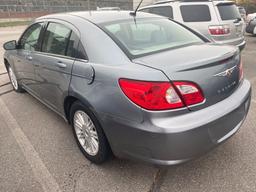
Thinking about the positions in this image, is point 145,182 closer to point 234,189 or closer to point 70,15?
point 234,189

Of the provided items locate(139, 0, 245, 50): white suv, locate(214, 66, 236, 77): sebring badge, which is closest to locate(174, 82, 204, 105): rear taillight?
locate(214, 66, 236, 77): sebring badge

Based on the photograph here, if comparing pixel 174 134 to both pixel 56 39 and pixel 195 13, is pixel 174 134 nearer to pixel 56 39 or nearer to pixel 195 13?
pixel 56 39

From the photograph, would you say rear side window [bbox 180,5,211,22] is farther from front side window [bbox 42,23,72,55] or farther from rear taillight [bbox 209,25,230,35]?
front side window [bbox 42,23,72,55]

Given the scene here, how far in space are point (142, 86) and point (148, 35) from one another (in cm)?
101

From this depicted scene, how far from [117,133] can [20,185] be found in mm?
1114

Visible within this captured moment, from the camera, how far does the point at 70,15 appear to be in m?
3.20

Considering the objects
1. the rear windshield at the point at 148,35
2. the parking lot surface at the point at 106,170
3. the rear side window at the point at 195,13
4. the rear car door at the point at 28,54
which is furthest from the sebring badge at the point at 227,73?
the rear side window at the point at 195,13

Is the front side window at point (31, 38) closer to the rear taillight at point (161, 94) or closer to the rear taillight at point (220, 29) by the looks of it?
the rear taillight at point (161, 94)

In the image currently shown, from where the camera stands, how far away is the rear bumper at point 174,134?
80.7 inches

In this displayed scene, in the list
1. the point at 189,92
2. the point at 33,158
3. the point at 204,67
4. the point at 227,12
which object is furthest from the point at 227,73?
the point at 227,12

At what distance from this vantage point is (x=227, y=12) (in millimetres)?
6336

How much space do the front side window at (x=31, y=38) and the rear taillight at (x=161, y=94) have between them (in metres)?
2.20

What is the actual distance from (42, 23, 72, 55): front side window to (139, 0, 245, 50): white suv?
3.60 meters

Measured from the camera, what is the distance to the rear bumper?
6.72ft
